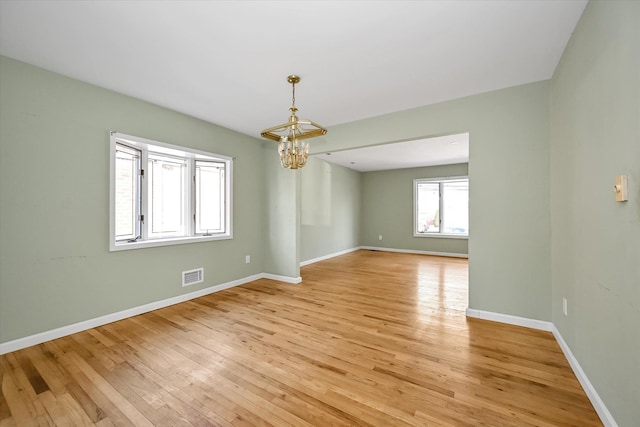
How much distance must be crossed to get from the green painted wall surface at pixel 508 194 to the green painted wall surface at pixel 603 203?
427mm

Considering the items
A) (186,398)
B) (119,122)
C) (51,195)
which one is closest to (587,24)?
(186,398)

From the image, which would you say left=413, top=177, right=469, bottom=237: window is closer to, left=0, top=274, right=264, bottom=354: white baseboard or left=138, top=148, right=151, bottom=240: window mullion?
left=0, top=274, right=264, bottom=354: white baseboard

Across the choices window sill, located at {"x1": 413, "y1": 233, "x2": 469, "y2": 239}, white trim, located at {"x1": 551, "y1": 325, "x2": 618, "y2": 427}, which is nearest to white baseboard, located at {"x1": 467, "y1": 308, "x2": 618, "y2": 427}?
white trim, located at {"x1": 551, "y1": 325, "x2": 618, "y2": 427}

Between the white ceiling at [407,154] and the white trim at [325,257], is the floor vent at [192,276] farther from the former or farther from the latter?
the white ceiling at [407,154]

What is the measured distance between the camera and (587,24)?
1657mm

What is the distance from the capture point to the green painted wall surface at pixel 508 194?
259 cm

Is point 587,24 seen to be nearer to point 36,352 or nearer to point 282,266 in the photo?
point 282,266

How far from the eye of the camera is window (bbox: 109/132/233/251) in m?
3.01

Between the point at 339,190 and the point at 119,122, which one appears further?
the point at 339,190

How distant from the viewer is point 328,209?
22.6 feet

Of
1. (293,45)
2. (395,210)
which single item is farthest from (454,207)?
(293,45)

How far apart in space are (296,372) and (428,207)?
6754mm

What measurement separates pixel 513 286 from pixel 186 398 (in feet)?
10.5

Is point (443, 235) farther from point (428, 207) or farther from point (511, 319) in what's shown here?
point (511, 319)
